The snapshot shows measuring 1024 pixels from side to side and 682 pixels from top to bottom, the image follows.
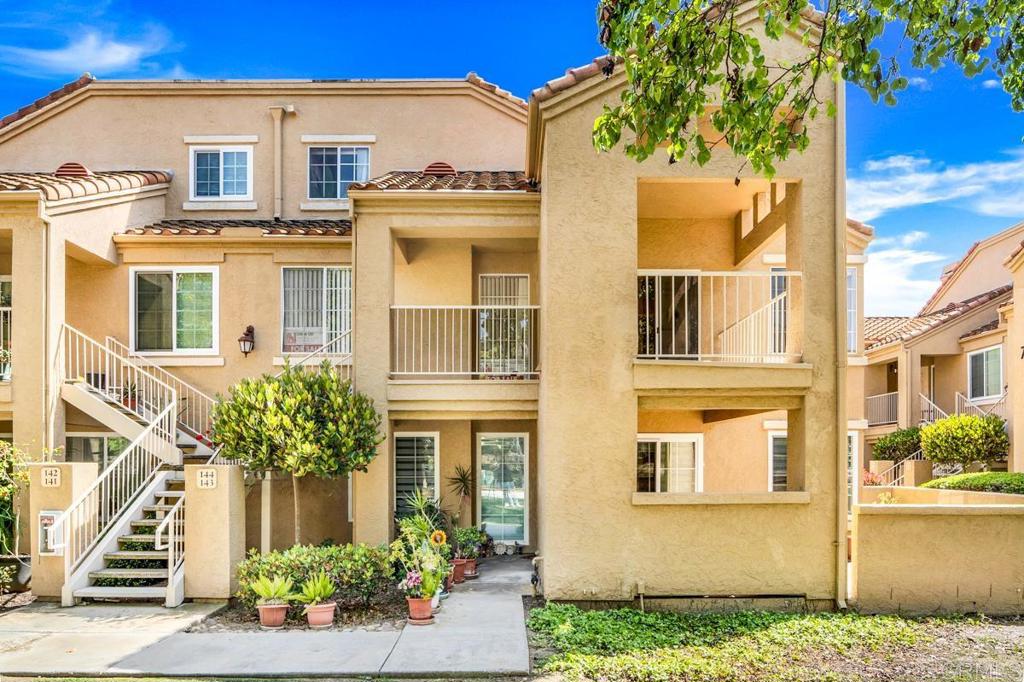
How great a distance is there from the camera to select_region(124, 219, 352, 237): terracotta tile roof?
1483cm

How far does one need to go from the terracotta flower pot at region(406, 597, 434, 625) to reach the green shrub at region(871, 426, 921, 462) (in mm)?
19051

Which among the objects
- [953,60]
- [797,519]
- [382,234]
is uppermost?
[953,60]

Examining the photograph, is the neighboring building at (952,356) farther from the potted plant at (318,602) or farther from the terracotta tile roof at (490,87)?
the potted plant at (318,602)

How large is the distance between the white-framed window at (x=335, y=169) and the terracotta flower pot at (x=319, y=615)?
9.80m

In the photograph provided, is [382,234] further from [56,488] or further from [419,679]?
[419,679]

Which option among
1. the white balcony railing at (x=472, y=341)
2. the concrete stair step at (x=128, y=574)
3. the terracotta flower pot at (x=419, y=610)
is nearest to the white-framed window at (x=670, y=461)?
the white balcony railing at (x=472, y=341)

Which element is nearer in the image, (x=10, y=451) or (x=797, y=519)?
(x=797, y=519)

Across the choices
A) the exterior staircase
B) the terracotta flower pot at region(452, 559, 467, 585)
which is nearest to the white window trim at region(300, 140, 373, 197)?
the exterior staircase

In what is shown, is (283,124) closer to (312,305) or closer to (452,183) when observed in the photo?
(312,305)

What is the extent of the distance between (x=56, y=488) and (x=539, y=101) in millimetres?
8837

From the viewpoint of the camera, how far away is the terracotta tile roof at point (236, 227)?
1483 centimetres

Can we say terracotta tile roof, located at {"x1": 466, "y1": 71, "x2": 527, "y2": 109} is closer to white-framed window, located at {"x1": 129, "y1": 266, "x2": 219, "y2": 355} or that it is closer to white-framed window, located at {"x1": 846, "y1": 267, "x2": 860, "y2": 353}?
white-framed window, located at {"x1": 129, "y1": 266, "x2": 219, "y2": 355}

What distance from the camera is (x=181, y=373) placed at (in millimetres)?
14922

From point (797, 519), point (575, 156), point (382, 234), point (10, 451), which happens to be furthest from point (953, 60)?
point (10, 451)
